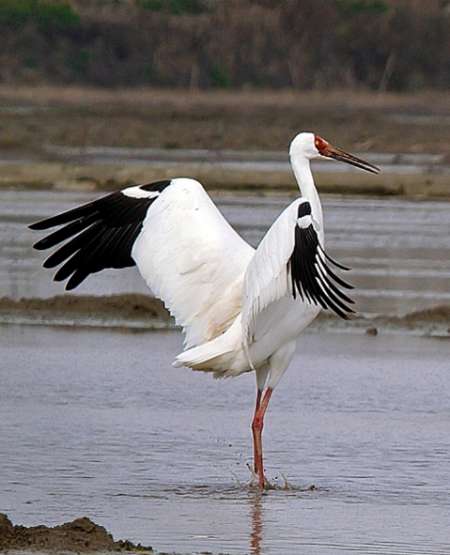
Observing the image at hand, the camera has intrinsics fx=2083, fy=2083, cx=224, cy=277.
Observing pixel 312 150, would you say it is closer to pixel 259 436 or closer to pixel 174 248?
pixel 174 248

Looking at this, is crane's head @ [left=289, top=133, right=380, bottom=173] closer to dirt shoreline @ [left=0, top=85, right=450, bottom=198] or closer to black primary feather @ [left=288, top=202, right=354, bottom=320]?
black primary feather @ [left=288, top=202, right=354, bottom=320]

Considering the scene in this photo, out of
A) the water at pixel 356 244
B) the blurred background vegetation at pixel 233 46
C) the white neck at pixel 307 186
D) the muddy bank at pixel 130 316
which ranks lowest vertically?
the white neck at pixel 307 186

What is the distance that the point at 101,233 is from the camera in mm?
10961

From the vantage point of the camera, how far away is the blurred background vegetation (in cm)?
5862

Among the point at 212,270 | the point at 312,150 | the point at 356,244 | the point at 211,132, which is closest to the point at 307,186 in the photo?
the point at 312,150

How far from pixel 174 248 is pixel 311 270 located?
3.91 feet

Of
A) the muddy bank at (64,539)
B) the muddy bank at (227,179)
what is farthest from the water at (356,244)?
the muddy bank at (64,539)

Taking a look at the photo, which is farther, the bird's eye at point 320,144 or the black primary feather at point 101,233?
the bird's eye at point 320,144

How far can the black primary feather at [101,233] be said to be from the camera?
35.4ft

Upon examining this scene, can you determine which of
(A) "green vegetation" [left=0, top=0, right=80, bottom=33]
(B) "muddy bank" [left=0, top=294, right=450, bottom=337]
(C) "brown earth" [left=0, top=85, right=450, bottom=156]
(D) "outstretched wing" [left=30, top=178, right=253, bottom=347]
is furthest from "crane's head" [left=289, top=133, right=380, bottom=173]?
(A) "green vegetation" [left=0, top=0, right=80, bottom=33]

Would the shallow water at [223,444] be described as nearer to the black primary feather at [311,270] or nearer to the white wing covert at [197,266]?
the white wing covert at [197,266]

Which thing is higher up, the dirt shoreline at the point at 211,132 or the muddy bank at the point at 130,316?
the dirt shoreline at the point at 211,132

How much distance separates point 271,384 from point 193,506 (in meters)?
1.43

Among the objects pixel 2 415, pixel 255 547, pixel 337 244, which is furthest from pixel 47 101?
pixel 255 547
